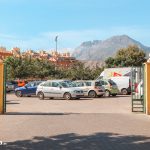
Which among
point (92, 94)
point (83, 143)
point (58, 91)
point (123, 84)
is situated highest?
point (123, 84)

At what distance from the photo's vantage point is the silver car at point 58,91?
33.9 m

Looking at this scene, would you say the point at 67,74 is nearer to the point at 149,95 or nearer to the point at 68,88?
the point at 68,88

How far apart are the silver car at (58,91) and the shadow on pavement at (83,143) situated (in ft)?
71.2

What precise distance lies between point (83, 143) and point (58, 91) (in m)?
23.3

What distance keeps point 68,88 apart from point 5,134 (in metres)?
21.6

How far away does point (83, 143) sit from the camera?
10773 millimetres

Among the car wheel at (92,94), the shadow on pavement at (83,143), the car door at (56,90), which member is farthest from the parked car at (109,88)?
the shadow on pavement at (83,143)

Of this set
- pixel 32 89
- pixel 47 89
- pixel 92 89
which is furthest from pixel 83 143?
pixel 32 89

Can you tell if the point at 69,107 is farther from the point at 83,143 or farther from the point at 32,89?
the point at 32,89

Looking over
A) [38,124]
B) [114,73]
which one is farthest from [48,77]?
[38,124]

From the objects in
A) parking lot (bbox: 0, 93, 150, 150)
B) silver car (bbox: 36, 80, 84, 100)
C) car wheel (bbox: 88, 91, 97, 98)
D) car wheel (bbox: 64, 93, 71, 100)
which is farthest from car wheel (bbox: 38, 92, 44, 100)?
parking lot (bbox: 0, 93, 150, 150)

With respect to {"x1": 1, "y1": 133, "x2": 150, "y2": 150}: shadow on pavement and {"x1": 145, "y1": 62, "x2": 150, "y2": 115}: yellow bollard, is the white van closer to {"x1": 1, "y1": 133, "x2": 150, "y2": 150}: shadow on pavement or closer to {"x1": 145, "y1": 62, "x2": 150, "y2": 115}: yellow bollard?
{"x1": 145, "y1": 62, "x2": 150, "y2": 115}: yellow bollard

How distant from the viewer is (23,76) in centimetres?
6881

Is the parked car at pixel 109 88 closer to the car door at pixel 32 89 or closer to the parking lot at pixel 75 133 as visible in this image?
the car door at pixel 32 89
